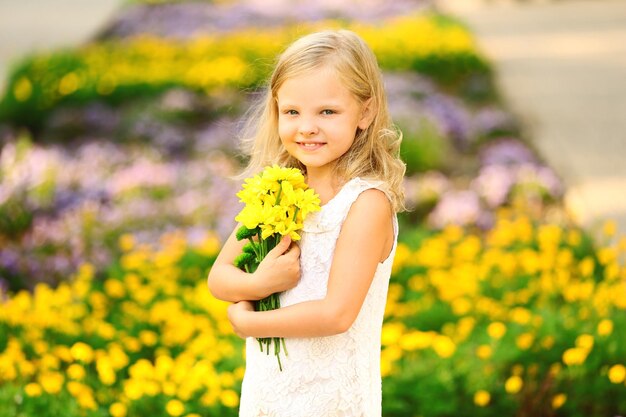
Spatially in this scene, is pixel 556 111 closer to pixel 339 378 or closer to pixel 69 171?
pixel 69 171

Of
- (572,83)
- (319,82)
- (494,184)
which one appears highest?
(572,83)

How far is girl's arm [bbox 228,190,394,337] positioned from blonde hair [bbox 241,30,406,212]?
0.08 m

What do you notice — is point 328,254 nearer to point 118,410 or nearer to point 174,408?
point 174,408

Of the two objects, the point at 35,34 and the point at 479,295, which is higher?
the point at 35,34

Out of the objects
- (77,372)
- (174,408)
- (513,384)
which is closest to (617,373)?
(513,384)

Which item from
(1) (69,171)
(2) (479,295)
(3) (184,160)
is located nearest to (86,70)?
(3) (184,160)

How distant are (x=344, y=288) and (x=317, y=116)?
35 cm

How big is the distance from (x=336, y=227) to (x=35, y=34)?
40.5 ft

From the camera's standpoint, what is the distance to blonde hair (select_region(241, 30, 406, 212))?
6.33ft

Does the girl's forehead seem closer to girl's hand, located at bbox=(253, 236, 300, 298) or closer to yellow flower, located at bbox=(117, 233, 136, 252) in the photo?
girl's hand, located at bbox=(253, 236, 300, 298)

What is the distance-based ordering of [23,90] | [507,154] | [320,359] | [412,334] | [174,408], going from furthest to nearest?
[23,90] → [507,154] → [412,334] → [174,408] → [320,359]

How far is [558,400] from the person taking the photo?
9.91 ft

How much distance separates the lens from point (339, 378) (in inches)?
78.7

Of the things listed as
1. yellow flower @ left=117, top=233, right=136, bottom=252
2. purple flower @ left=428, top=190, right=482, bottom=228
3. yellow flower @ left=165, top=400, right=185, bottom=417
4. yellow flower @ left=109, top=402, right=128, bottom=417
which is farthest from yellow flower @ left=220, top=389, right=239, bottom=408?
purple flower @ left=428, top=190, right=482, bottom=228
